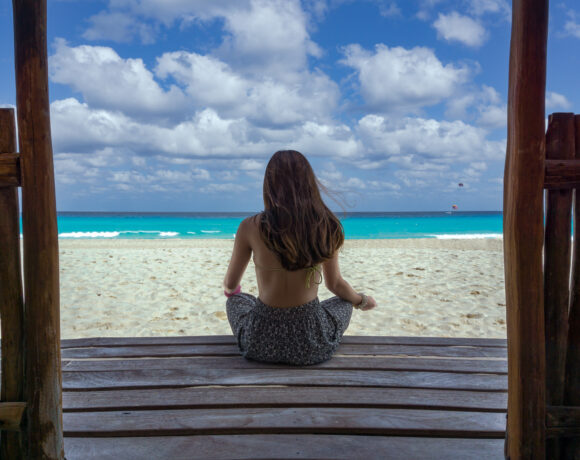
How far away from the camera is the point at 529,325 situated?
152 cm

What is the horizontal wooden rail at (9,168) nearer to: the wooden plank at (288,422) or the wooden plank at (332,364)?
the wooden plank at (288,422)

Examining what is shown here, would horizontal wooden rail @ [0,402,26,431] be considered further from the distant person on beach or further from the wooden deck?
the distant person on beach

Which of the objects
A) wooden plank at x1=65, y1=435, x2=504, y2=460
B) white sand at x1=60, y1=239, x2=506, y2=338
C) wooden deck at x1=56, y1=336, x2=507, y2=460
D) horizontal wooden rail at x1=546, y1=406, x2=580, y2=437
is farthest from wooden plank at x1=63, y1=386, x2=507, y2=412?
white sand at x1=60, y1=239, x2=506, y2=338

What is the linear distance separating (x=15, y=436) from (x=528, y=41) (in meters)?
2.31

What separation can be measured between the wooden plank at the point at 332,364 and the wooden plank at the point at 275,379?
6 centimetres

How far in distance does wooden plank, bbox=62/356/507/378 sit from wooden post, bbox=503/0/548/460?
957 mm

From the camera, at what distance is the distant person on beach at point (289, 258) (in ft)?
8.27

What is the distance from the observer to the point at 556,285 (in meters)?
1.62

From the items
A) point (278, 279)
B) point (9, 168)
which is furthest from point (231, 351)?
point (9, 168)

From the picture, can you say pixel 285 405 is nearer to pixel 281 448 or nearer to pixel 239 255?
pixel 281 448

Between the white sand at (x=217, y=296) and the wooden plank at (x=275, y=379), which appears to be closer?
the wooden plank at (x=275, y=379)

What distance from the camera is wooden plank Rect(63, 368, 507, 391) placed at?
2332mm

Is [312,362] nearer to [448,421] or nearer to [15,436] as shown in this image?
[448,421]

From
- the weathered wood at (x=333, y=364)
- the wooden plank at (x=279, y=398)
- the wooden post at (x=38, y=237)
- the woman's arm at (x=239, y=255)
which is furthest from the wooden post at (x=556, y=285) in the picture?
the wooden post at (x=38, y=237)
